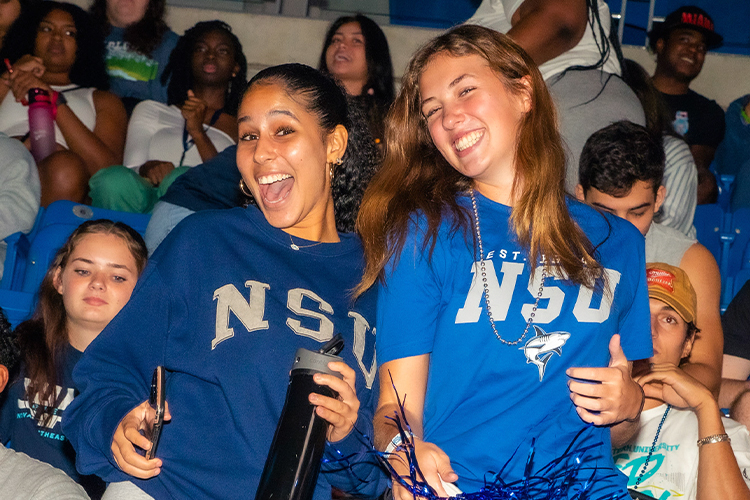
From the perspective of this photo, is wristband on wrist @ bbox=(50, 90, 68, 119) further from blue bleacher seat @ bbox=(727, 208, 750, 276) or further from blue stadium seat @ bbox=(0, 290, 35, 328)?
blue bleacher seat @ bbox=(727, 208, 750, 276)

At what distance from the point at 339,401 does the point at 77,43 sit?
3695 millimetres

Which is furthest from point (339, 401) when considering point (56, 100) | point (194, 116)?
point (56, 100)

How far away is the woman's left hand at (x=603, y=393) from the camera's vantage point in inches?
54.4

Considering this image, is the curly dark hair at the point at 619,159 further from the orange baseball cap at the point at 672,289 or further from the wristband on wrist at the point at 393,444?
the wristband on wrist at the point at 393,444

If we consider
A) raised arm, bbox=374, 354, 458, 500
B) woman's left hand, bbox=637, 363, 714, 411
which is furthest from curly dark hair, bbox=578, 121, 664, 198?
raised arm, bbox=374, 354, 458, 500

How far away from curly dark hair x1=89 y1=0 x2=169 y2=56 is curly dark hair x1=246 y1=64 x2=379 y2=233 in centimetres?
324

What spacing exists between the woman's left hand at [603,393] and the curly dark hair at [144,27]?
4.17m

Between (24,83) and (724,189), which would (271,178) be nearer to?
(24,83)

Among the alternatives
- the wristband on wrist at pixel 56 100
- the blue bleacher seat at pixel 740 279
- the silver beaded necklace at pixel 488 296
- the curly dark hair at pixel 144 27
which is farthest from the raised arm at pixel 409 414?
the curly dark hair at pixel 144 27

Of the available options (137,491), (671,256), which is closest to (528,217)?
(137,491)

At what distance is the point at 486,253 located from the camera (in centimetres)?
155

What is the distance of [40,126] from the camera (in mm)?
3795

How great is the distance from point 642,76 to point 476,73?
97.5 inches

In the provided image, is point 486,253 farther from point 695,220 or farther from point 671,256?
point 695,220
